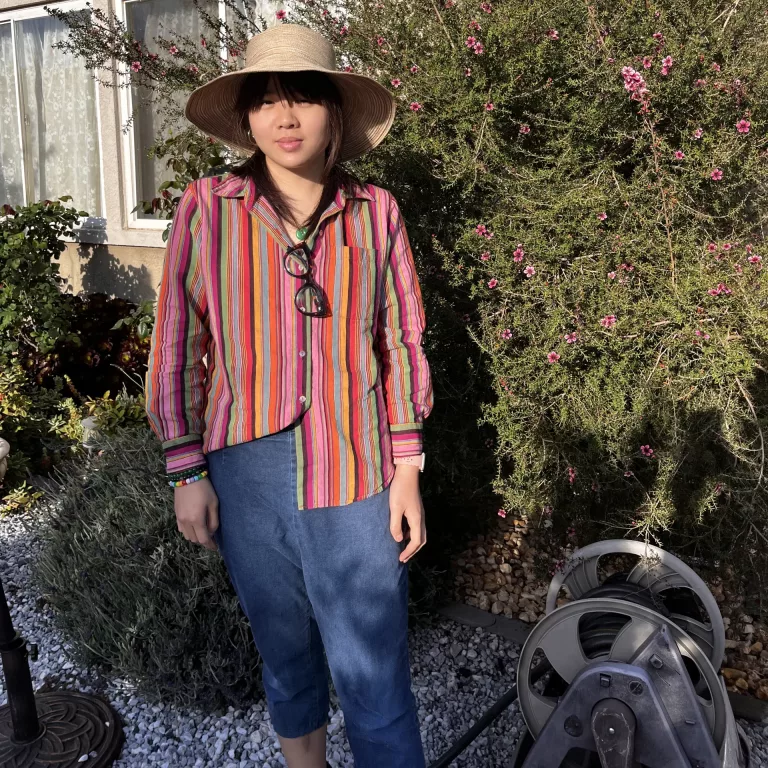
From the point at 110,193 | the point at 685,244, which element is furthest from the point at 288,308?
the point at 110,193

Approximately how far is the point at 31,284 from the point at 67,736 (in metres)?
3.60

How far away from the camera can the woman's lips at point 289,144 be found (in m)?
1.50

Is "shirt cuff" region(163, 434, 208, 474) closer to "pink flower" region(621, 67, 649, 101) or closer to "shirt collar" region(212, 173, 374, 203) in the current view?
"shirt collar" region(212, 173, 374, 203)

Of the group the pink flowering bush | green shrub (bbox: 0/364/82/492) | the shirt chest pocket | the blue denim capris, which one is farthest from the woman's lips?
green shrub (bbox: 0/364/82/492)

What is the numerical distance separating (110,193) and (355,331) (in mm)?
5102

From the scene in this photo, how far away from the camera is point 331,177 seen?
1655 mm

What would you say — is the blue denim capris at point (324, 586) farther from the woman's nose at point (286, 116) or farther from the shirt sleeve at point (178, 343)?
the woman's nose at point (286, 116)

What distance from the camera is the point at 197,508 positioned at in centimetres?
157

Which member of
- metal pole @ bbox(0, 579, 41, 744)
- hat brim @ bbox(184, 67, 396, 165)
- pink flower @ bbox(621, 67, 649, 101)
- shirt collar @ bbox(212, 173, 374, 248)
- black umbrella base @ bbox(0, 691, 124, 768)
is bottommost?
black umbrella base @ bbox(0, 691, 124, 768)

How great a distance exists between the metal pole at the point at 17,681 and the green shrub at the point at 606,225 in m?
1.70

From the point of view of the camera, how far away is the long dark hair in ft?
4.99

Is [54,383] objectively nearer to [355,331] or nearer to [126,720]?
[126,720]

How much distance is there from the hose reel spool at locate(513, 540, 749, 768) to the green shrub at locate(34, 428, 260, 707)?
110cm

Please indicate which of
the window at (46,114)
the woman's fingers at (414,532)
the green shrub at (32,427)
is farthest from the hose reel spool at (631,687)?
the window at (46,114)
